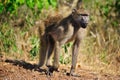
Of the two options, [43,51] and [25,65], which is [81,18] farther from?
[25,65]

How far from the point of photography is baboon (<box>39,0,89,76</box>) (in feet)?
26.5

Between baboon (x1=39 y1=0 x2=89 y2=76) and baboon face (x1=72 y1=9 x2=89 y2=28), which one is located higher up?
baboon face (x1=72 y1=9 x2=89 y2=28)

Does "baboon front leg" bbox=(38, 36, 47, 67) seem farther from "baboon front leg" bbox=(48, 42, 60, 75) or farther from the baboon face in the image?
the baboon face

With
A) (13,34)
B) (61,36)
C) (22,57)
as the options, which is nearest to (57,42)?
(61,36)

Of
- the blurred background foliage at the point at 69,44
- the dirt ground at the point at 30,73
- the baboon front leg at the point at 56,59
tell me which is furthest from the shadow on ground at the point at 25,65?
the blurred background foliage at the point at 69,44

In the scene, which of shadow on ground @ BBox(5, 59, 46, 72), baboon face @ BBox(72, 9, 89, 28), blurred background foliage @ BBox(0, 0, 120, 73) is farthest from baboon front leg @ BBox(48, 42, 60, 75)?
blurred background foliage @ BBox(0, 0, 120, 73)

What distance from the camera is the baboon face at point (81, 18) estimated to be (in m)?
8.02

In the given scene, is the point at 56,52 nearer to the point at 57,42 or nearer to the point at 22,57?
the point at 57,42

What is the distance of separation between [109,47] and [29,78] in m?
4.58

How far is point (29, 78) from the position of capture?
7.67 m

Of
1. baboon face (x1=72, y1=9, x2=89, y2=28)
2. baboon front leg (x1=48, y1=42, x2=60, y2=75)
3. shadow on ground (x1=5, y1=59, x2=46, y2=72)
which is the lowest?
shadow on ground (x1=5, y1=59, x2=46, y2=72)

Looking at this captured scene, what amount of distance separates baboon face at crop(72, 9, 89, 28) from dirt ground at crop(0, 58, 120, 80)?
1047 millimetres

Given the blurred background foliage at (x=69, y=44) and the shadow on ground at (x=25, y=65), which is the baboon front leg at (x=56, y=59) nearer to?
the shadow on ground at (x=25, y=65)

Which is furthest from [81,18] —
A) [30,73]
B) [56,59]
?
[30,73]
